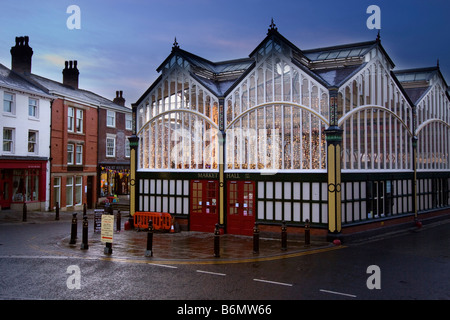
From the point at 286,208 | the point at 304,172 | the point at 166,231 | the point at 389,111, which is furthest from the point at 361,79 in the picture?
the point at 166,231

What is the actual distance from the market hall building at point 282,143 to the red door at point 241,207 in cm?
5

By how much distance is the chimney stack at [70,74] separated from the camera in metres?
37.3

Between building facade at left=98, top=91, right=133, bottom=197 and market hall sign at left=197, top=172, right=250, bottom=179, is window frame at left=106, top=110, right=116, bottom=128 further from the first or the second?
market hall sign at left=197, top=172, right=250, bottom=179

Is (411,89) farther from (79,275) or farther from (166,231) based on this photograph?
(79,275)

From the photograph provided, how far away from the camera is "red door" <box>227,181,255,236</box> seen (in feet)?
60.0

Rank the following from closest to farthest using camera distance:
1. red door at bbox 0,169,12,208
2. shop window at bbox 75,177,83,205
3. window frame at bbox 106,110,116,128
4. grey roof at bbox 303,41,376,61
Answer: grey roof at bbox 303,41,376,61
red door at bbox 0,169,12,208
shop window at bbox 75,177,83,205
window frame at bbox 106,110,116,128

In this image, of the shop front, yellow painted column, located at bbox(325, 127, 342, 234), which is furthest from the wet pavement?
the shop front

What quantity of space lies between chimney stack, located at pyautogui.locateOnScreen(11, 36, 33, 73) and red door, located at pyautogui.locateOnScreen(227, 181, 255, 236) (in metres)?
22.9

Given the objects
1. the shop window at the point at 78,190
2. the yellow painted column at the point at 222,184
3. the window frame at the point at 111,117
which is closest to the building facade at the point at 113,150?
the window frame at the point at 111,117

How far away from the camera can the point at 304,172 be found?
16.9 meters

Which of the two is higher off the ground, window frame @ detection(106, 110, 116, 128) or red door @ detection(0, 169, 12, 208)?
window frame @ detection(106, 110, 116, 128)

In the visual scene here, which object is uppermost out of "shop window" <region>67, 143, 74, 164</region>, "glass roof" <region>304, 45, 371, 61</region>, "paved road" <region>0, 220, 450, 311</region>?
"glass roof" <region>304, 45, 371, 61</region>

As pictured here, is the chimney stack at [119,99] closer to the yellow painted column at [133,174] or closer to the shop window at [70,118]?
the shop window at [70,118]

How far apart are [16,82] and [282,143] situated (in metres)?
21.7
